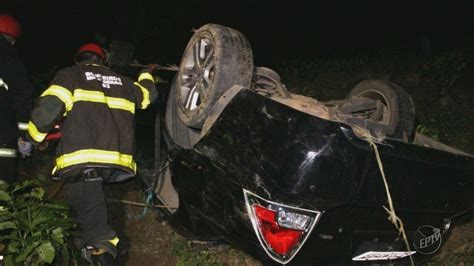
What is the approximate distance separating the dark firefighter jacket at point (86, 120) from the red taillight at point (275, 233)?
142cm

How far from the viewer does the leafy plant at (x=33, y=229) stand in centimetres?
307

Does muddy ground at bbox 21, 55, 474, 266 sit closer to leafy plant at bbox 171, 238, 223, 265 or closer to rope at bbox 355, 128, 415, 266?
leafy plant at bbox 171, 238, 223, 265

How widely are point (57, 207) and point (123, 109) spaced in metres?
0.84

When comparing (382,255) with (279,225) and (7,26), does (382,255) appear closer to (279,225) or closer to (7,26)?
(279,225)

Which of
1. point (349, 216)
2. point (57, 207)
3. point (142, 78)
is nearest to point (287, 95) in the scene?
point (142, 78)

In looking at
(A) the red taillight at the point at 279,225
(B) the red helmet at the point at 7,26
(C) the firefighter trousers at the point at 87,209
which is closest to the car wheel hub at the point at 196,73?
(C) the firefighter trousers at the point at 87,209

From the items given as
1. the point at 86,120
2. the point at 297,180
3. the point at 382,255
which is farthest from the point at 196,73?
the point at 382,255

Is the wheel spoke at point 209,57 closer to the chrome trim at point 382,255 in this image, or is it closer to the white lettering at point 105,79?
the white lettering at point 105,79

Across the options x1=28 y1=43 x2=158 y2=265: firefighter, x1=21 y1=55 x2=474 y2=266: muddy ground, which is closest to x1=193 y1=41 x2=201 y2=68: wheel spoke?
x1=28 y1=43 x2=158 y2=265: firefighter

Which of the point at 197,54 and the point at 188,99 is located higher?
the point at 197,54

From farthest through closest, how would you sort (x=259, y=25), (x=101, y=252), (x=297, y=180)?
(x=259, y=25) < (x=101, y=252) < (x=297, y=180)

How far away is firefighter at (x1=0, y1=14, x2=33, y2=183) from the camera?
395 centimetres

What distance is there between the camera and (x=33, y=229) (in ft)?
10.5

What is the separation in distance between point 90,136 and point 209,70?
3.10 feet
